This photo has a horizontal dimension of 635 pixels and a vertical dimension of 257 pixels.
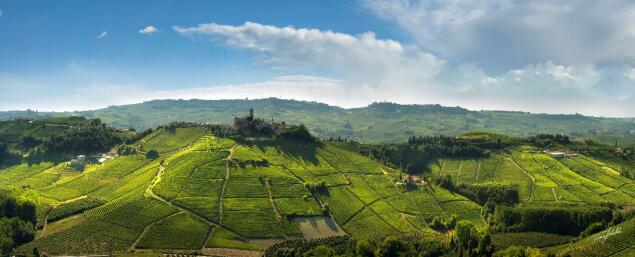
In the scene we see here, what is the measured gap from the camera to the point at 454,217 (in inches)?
6225

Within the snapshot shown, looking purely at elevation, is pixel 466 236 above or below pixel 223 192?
below

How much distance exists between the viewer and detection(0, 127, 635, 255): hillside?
129m

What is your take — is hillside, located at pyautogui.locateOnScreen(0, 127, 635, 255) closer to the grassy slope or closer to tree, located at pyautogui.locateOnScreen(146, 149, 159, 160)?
tree, located at pyautogui.locateOnScreen(146, 149, 159, 160)

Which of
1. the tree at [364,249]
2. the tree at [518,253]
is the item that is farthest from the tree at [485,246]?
the tree at [364,249]

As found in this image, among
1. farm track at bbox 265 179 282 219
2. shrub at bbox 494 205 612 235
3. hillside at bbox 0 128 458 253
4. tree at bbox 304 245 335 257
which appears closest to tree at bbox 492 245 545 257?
shrub at bbox 494 205 612 235

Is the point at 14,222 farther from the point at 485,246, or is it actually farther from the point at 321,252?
the point at 485,246

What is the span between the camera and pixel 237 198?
148250mm

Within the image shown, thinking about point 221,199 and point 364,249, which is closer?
point 364,249

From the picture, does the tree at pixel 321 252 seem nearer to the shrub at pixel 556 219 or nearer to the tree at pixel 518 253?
Result: the tree at pixel 518 253

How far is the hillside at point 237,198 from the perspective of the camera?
128750mm

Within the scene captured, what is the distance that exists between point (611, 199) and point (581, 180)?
1820 centimetres

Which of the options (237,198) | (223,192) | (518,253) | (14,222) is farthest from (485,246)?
(14,222)


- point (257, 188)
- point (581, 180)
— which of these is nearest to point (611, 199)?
point (581, 180)

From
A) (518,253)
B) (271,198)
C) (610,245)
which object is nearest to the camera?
(518,253)
